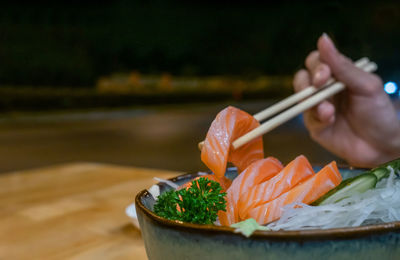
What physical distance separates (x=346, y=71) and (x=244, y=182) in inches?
33.5

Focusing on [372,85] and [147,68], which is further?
[147,68]

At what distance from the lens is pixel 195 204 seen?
432mm

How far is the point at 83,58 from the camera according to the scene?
16484 millimetres

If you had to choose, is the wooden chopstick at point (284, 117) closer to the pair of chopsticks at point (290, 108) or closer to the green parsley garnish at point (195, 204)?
the pair of chopsticks at point (290, 108)

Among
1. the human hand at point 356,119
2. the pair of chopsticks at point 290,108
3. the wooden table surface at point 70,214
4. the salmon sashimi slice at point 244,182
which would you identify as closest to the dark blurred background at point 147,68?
the human hand at point 356,119

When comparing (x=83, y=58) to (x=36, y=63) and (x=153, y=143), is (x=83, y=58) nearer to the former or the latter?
(x=36, y=63)

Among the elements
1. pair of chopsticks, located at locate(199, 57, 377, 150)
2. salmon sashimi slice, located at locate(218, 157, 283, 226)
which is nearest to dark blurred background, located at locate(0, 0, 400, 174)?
pair of chopsticks, located at locate(199, 57, 377, 150)

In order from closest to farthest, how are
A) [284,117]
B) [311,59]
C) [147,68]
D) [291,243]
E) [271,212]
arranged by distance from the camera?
[291,243] → [271,212] → [284,117] → [311,59] → [147,68]

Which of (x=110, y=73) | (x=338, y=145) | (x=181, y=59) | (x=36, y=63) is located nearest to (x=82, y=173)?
(x=338, y=145)

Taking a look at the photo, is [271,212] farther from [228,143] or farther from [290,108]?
[290,108]

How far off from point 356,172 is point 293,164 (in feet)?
0.44

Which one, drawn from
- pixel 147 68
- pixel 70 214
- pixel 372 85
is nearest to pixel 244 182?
pixel 70 214

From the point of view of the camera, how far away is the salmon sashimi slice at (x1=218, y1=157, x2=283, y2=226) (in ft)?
1.57

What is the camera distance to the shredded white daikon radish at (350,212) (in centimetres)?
41
